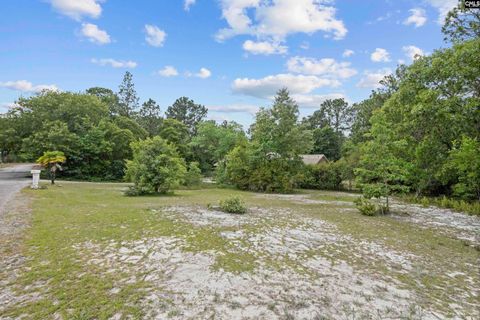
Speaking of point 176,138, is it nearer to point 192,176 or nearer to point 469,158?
point 192,176

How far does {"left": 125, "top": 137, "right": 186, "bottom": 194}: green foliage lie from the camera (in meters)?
13.7

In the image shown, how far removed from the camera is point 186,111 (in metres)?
57.2

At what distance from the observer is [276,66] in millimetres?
18781

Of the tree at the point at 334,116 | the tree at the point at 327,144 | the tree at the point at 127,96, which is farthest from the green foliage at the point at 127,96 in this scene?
the tree at the point at 334,116

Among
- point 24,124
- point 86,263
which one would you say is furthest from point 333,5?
point 24,124

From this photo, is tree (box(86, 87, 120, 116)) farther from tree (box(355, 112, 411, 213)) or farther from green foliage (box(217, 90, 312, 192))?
tree (box(355, 112, 411, 213))

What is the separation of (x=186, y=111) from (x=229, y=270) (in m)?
55.8

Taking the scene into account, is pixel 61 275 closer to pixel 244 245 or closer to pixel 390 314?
pixel 244 245

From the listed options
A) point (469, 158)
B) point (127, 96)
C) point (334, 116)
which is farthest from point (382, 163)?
point (127, 96)

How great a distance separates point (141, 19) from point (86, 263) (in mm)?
12390

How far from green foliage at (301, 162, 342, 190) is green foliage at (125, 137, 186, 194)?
11407mm

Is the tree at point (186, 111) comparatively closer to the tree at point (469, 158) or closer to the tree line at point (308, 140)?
the tree line at point (308, 140)

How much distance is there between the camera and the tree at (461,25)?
1111cm

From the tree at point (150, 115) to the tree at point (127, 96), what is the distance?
2592 mm
